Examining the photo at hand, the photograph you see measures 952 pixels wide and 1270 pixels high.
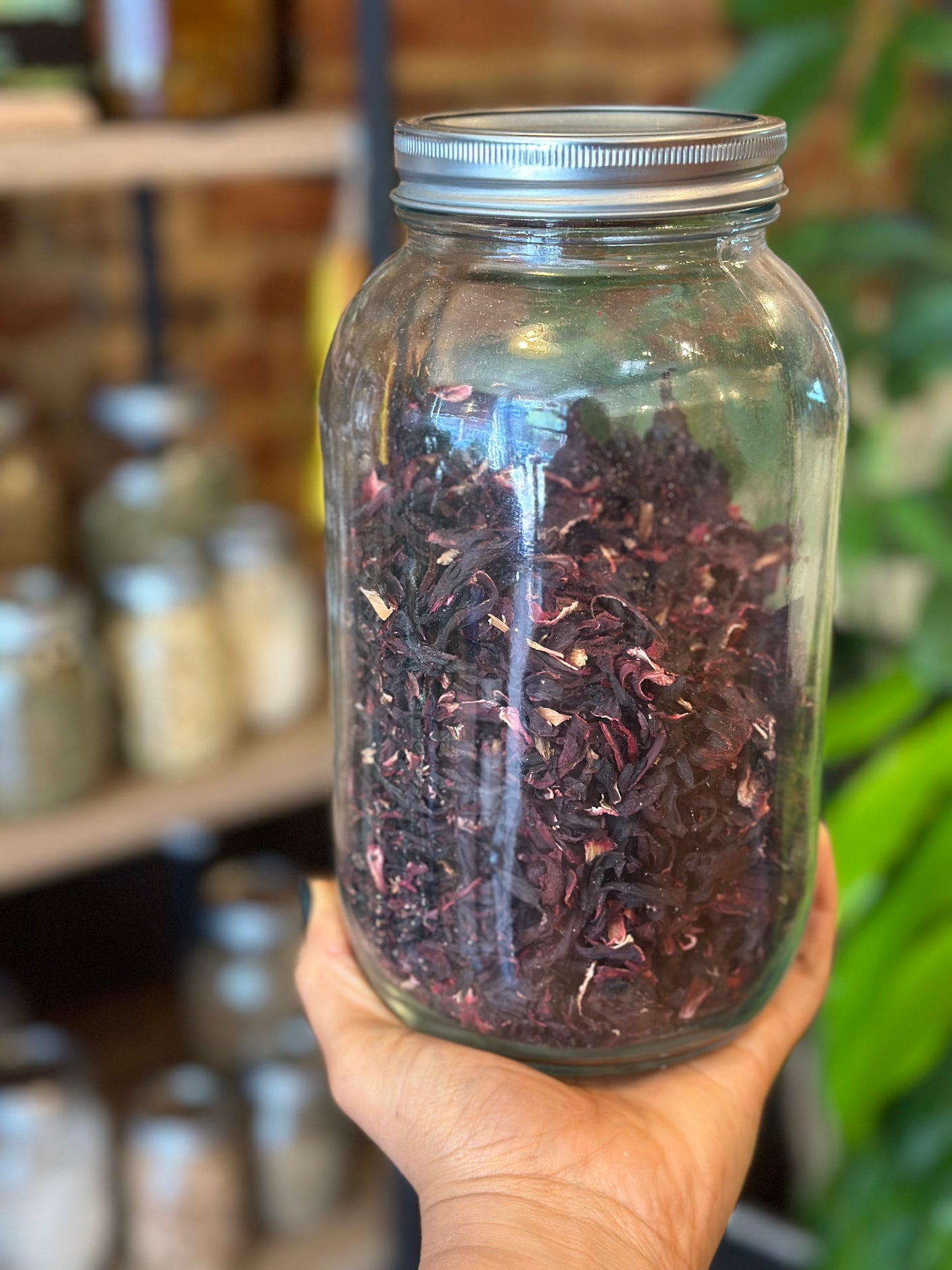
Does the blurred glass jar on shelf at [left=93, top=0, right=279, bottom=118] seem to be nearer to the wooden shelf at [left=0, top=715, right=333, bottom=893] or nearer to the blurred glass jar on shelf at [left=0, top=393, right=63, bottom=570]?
the blurred glass jar on shelf at [left=0, top=393, right=63, bottom=570]

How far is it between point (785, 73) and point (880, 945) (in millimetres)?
679

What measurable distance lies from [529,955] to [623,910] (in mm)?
43

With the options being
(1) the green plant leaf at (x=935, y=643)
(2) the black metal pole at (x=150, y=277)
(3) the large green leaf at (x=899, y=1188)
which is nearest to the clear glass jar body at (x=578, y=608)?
(1) the green plant leaf at (x=935, y=643)

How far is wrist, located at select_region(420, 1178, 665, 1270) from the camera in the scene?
490mm

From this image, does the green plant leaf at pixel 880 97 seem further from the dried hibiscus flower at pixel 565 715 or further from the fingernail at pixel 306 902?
the fingernail at pixel 306 902

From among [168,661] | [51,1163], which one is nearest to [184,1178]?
[51,1163]

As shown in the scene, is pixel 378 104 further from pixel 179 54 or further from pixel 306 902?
pixel 306 902

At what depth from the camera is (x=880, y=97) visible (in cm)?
106

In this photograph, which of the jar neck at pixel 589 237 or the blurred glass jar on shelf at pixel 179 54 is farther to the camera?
the blurred glass jar on shelf at pixel 179 54

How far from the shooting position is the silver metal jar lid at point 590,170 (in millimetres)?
468

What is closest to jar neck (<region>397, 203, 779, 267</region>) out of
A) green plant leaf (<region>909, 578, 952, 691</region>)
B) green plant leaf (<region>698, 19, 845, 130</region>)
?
green plant leaf (<region>909, 578, 952, 691</region>)

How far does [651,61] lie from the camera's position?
1.65 meters

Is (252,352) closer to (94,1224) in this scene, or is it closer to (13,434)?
(13,434)

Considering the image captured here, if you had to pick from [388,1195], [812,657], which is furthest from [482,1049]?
[388,1195]
